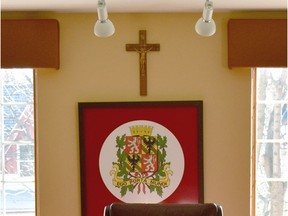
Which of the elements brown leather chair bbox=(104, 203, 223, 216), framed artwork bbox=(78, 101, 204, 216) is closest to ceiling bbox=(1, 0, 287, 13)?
framed artwork bbox=(78, 101, 204, 216)

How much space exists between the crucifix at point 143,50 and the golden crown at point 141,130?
0.86 ft

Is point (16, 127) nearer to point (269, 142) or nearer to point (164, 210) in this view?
point (164, 210)

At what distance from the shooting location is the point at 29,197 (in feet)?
12.0

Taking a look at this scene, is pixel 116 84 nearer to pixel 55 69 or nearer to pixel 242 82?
pixel 55 69

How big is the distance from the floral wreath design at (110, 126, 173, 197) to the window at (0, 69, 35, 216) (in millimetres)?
694

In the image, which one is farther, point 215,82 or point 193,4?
point 215,82

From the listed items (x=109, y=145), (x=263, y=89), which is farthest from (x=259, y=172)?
(x=109, y=145)

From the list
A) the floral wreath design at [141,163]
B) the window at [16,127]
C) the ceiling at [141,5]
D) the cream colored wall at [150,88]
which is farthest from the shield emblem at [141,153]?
the ceiling at [141,5]

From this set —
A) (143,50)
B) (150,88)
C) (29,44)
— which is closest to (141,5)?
(143,50)

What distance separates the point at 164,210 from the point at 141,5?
4.74 feet

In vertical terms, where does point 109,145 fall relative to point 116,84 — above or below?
below

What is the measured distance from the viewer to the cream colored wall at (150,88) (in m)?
3.55

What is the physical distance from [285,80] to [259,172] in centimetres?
75

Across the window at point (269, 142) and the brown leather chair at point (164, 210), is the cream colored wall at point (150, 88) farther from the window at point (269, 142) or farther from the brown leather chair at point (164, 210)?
the brown leather chair at point (164, 210)
